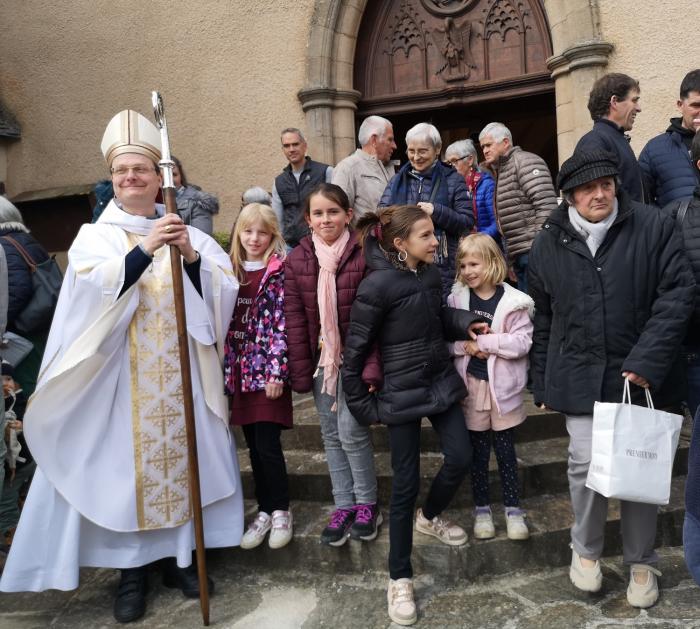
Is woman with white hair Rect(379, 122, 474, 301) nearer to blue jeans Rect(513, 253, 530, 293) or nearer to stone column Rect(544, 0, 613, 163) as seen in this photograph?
blue jeans Rect(513, 253, 530, 293)

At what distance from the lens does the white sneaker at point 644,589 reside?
2801 millimetres

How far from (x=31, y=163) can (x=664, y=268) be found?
789cm

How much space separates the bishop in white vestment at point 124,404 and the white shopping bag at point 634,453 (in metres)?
1.70

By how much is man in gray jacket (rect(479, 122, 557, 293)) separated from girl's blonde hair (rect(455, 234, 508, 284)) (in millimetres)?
1021

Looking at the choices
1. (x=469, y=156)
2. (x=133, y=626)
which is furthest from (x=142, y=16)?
(x=133, y=626)

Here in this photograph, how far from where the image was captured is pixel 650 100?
236 inches

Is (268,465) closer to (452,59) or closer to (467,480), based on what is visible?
(467,480)

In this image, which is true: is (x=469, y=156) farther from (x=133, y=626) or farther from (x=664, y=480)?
(x=133, y=626)

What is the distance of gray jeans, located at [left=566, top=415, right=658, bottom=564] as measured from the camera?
2.74 m

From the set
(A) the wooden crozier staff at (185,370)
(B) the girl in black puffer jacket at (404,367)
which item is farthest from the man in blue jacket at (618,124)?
(A) the wooden crozier staff at (185,370)

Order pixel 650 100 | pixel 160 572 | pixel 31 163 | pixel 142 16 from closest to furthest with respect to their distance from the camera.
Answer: pixel 160 572 → pixel 650 100 → pixel 142 16 → pixel 31 163

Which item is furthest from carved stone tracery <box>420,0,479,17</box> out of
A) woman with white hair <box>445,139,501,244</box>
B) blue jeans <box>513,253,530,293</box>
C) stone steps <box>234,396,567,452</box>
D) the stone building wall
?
stone steps <box>234,396,567,452</box>

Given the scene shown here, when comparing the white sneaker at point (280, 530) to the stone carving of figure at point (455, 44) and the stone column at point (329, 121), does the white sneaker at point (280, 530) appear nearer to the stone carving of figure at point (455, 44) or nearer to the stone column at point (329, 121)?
the stone column at point (329, 121)

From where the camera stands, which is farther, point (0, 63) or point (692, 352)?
point (0, 63)
